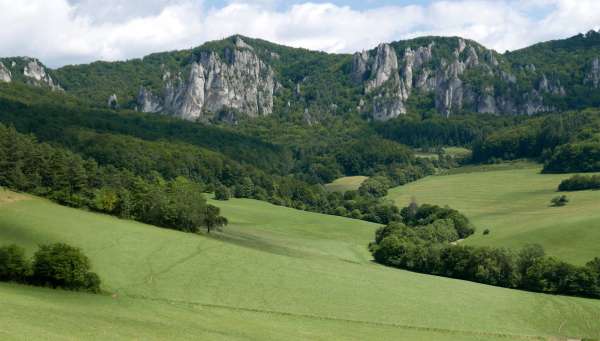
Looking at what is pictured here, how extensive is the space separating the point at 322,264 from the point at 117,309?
30.9 meters

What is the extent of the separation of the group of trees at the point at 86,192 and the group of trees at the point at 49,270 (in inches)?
1252

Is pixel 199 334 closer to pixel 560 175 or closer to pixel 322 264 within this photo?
pixel 322 264

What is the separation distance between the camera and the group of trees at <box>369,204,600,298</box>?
75.2m

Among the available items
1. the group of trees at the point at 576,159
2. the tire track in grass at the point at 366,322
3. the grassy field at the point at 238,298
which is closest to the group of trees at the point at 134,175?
the grassy field at the point at 238,298

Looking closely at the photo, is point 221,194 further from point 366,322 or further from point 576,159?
point 576,159

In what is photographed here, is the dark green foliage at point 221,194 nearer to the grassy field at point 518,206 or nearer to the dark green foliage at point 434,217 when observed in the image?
the dark green foliage at point 434,217

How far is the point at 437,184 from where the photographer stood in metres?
174

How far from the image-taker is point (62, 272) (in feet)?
177

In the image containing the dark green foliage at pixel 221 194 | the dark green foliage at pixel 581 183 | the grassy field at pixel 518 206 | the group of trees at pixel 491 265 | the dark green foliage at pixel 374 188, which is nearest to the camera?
the group of trees at pixel 491 265

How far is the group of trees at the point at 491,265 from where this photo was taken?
75250mm

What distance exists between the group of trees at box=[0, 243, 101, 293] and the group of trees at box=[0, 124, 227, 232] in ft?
104

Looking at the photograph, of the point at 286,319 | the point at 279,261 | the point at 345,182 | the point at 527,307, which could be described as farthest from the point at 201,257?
the point at 345,182

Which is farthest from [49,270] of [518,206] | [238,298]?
[518,206]

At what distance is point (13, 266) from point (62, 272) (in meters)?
3.63
